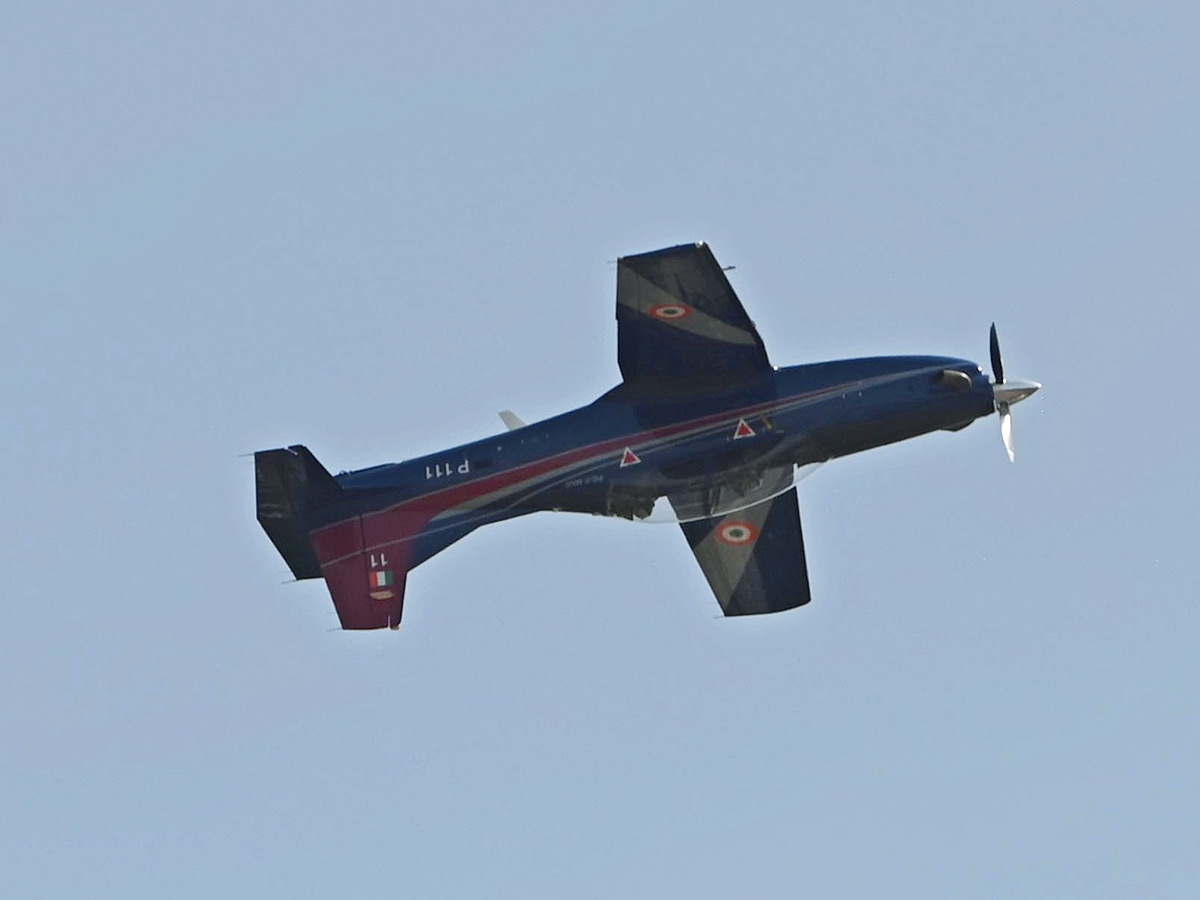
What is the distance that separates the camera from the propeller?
59062mm

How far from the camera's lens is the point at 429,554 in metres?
60.2

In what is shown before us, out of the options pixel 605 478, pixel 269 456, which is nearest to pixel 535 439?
pixel 605 478

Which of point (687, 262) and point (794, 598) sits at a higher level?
point (687, 262)

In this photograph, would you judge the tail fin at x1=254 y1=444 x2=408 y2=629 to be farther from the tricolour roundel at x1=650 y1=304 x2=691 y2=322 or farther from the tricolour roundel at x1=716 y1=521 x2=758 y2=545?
the tricolour roundel at x1=716 y1=521 x2=758 y2=545

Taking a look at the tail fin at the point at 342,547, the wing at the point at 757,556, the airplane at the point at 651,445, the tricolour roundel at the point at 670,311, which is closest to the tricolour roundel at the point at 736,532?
the wing at the point at 757,556

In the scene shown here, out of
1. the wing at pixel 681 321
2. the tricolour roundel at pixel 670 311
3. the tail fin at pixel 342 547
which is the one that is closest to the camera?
the wing at pixel 681 321

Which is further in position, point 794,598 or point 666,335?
point 794,598

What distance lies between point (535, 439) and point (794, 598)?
7143mm

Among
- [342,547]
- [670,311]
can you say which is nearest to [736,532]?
[670,311]

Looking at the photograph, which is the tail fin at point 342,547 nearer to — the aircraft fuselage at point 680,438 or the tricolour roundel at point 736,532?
the aircraft fuselage at point 680,438

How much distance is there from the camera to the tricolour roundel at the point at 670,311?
5809 cm

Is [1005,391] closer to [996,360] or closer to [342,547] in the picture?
[996,360]

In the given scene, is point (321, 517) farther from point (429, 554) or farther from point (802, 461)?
point (802, 461)

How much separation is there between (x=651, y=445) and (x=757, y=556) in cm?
501
